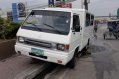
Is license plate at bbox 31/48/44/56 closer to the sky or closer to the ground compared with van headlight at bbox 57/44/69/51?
closer to the ground

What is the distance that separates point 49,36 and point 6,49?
2706 mm

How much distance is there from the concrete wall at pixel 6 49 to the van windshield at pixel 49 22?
1.48 metres

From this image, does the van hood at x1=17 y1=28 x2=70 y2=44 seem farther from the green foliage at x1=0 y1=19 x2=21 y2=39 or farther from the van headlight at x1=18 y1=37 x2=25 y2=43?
the green foliage at x1=0 y1=19 x2=21 y2=39

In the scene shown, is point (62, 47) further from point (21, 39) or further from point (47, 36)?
point (21, 39)

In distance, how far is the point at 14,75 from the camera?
710 centimetres

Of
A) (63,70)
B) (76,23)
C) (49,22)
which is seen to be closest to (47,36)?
(49,22)

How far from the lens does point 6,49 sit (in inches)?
378

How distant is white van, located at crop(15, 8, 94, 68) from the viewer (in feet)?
24.8

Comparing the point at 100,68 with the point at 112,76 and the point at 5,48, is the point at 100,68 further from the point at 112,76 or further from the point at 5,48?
the point at 5,48

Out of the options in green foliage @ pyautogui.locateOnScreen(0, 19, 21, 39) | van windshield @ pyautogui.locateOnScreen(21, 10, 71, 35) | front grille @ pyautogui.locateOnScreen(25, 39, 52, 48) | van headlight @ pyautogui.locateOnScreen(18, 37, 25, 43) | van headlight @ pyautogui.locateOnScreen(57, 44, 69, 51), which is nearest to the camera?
van headlight @ pyautogui.locateOnScreen(57, 44, 69, 51)

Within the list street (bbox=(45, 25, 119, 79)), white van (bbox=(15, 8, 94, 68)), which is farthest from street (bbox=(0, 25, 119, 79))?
white van (bbox=(15, 8, 94, 68))

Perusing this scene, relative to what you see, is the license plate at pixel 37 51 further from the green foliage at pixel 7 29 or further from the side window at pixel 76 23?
the green foliage at pixel 7 29

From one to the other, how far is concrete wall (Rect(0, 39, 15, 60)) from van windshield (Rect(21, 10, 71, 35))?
58.4 inches

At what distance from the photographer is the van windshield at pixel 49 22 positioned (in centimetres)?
802
